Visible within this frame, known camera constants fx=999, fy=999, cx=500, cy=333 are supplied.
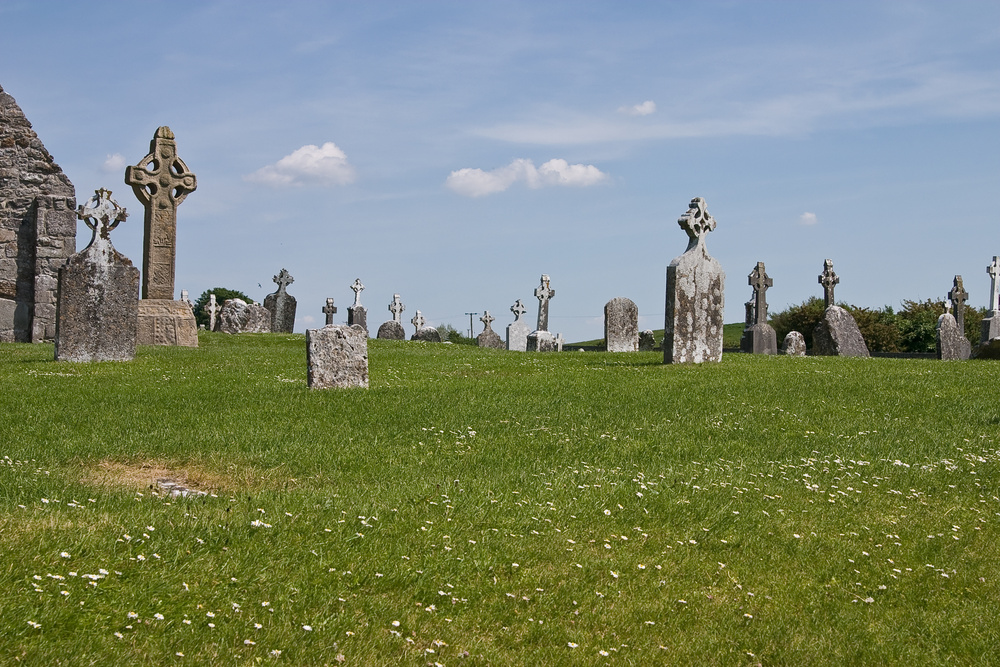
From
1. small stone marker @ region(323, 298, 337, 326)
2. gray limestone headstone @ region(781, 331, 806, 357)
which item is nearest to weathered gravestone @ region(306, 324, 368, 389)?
gray limestone headstone @ region(781, 331, 806, 357)

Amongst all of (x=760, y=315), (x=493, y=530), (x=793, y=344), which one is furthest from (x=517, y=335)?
(x=493, y=530)

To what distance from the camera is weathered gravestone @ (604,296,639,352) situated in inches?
1291

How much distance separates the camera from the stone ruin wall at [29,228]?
2639 cm

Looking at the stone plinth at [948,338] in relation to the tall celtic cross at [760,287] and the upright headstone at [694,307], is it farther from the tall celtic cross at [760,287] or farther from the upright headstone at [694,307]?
the tall celtic cross at [760,287]

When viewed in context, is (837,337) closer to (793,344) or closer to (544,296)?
(793,344)

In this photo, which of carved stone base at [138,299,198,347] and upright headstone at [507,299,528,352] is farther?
upright headstone at [507,299,528,352]

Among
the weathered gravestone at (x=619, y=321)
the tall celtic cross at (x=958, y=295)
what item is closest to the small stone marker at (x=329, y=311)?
the weathered gravestone at (x=619, y=321)

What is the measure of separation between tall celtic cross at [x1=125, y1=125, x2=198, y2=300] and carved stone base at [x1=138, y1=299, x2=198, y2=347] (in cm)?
79

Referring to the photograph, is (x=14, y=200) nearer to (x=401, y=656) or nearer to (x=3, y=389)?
(x=3, y=389)

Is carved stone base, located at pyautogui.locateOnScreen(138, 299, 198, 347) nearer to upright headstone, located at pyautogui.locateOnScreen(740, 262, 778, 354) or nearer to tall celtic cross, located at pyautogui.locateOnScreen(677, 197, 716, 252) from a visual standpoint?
tall celtic cross, located at pyautogui.locateOnScreen(677, 197, 716, 252)

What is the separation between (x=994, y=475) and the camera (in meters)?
10.4

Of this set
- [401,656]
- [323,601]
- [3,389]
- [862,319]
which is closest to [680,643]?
[401,656]

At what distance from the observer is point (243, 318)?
4125 centimetres

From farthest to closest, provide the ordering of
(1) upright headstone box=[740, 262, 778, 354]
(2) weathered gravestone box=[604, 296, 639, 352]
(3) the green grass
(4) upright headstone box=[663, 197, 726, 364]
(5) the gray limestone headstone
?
(1) upright headstone box=[740, 262, 778, 354] < (5) the gray limestone headstone < (2) weathered gravestone box=[604, 296, 639, 352] < (4) upright headstone box=[663, 197, 726, 364] < (3) the green grass
